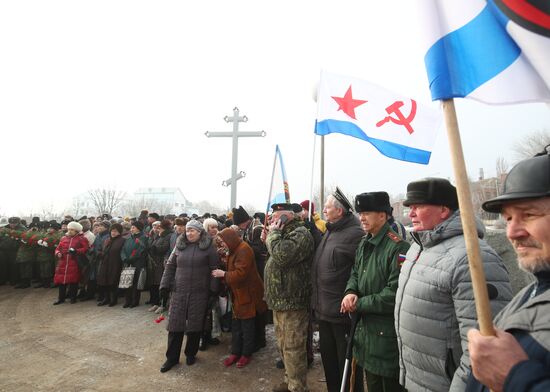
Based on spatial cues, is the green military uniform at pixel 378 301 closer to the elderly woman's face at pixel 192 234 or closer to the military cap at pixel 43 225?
the elderly woman's face at pixel 192 234

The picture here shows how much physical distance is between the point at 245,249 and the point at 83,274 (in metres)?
6.24

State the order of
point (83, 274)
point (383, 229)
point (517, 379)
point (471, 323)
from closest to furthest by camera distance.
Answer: point (517, 379) → point (471, 323) → point (383, 229) → point (83, 274)

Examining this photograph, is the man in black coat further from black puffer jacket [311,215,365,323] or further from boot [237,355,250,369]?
boot [237,355,250,369]

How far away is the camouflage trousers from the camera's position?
359 centimetres

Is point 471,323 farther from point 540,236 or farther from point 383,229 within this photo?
point 383,229

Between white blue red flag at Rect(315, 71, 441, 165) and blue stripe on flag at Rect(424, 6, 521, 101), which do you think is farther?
white blue red flag at Rect(315, 71, 441, 165)

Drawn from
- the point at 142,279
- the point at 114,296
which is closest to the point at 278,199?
the point at 142,279

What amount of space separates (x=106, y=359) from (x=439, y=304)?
497 cm

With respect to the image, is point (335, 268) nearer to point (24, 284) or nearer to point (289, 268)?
point (289, 268)

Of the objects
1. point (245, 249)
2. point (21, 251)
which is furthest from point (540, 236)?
point (21, 251)

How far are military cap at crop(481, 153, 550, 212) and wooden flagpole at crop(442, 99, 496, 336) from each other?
0.70ft

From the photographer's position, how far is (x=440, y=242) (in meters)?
2.11

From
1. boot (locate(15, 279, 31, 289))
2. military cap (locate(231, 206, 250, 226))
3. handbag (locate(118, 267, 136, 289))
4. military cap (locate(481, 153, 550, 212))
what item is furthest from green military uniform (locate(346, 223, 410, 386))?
boot (locate(15, 279, 31, 289))

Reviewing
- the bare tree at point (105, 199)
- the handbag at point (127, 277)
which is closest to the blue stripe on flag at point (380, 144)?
Result: the handbag at point (127, 277)
